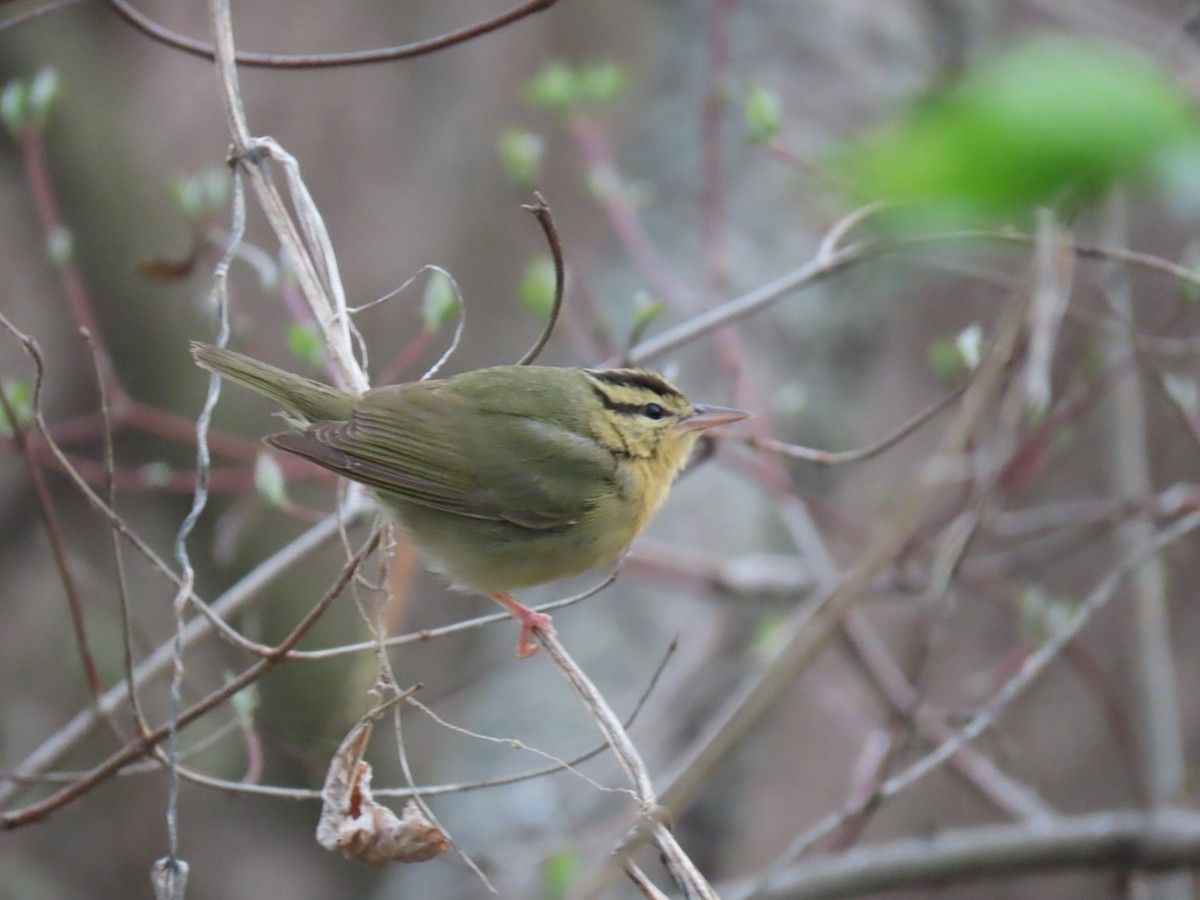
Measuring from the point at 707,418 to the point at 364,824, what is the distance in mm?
2005

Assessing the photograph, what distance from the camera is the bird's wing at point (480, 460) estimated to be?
3.81 metres

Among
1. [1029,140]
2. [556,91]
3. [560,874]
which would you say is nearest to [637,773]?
[560,874]

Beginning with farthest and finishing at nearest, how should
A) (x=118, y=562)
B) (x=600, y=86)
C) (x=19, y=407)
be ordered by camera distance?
(x=600, y=86), (x=19, y=407), (x=118, y=562)

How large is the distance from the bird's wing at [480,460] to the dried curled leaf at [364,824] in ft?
4.37

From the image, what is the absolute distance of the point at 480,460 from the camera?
4.00 metres

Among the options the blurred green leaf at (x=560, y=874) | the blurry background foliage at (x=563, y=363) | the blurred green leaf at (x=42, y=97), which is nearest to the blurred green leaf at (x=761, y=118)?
the blurry background foliage at (x=563, y=363)

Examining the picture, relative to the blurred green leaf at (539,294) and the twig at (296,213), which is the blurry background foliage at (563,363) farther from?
the twig at (296,213)

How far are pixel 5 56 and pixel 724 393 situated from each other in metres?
3.35

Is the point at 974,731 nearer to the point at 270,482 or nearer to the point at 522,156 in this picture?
the point at 270,482

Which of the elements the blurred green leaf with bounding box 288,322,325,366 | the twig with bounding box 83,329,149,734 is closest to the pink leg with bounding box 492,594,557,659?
the blurred green leaf with bounding box 288,322,325,366

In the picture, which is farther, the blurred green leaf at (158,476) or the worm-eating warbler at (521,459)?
the blurred green leaf at (158,476)

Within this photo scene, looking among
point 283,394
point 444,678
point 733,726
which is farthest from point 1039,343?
point 444,678

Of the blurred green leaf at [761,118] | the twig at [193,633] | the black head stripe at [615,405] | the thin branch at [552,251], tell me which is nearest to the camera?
the thin branch at [552,251]

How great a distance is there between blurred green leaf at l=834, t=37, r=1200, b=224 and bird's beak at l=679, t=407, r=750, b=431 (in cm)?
312
